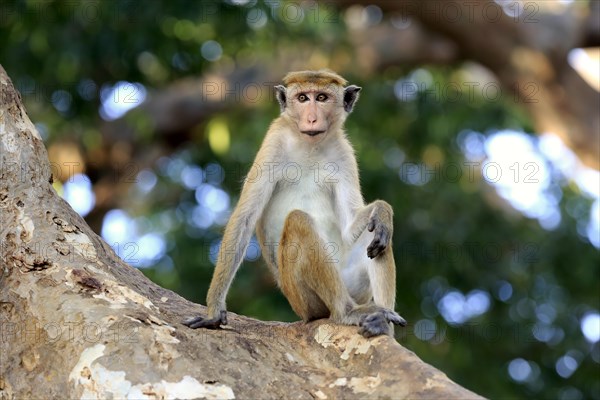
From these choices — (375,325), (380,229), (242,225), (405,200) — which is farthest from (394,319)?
(405,200)

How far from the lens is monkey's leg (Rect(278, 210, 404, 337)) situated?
7.00 m

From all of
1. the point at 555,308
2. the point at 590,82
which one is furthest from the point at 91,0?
the point at 555,308

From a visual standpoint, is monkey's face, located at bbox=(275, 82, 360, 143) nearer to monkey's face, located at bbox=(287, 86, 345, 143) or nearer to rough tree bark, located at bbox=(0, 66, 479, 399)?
monkey's face, located at bbox=(287, 86, 345, 143)

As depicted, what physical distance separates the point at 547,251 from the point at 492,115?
2.93 m

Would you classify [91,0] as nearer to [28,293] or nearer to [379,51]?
[379,51]

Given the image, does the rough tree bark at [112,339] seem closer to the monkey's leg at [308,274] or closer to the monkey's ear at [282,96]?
the monkey's leg at [308,274]

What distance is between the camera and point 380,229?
727cm

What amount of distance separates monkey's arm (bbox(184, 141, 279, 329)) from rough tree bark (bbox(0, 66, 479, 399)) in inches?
12.0

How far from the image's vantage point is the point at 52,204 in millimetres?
6738

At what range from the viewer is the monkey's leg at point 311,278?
700 centimetres

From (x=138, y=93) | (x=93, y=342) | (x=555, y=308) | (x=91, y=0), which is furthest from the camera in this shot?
(x=555, y=308)

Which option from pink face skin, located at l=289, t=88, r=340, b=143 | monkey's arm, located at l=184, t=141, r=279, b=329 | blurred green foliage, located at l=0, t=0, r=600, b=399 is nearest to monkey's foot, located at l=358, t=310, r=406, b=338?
monkey's arm, located at l=184, t=141, r=279, b=329

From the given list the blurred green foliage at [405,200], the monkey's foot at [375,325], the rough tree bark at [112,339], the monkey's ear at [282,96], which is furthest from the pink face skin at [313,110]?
the blurred green foliage at [405,200]

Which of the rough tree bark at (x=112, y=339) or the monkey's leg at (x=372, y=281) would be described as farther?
the monkey's leg at (x=372, y=281)
